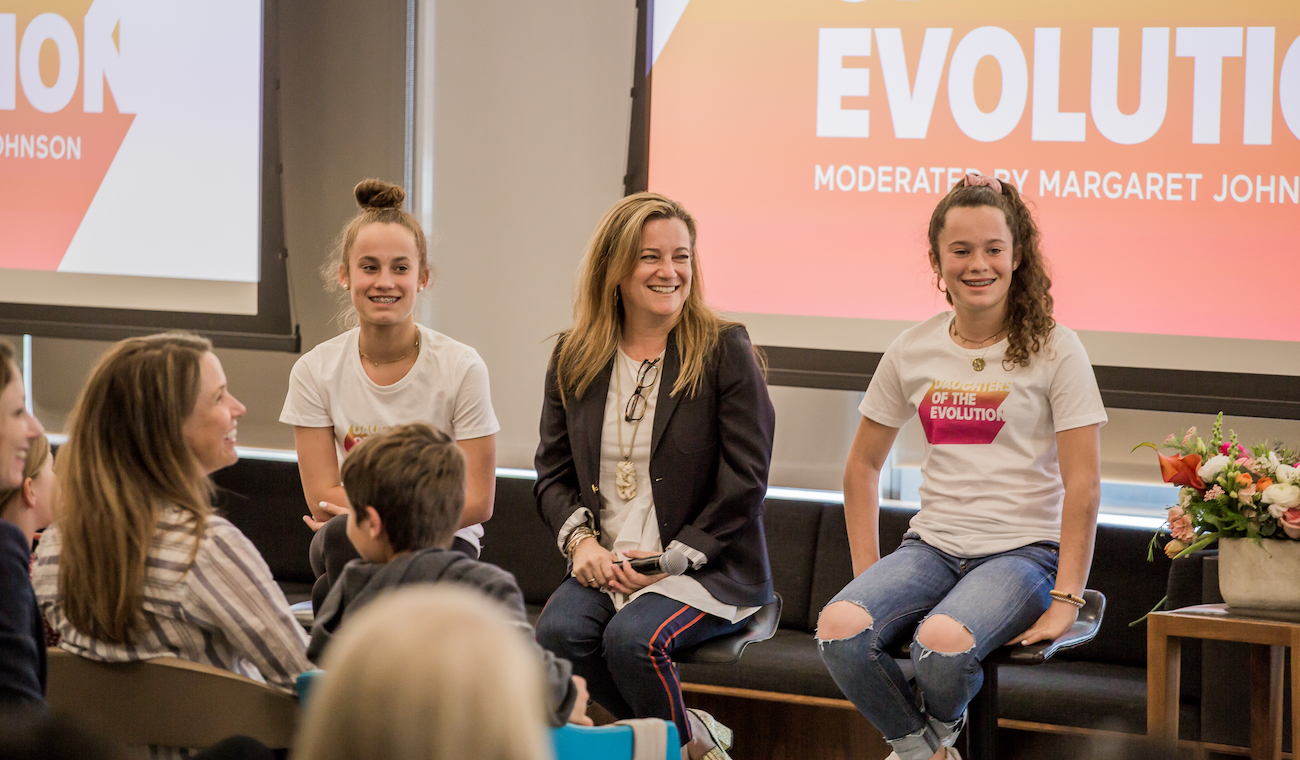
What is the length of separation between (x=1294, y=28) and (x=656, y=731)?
2737 millimetres

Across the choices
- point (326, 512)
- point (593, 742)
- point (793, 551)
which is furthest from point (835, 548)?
point (593, 742)

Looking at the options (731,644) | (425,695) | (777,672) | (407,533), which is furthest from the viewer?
(777,672)

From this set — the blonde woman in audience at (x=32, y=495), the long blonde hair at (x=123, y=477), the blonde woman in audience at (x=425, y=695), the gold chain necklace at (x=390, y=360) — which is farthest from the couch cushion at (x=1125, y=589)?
the blonde woman in audience at (x=425, y=695)

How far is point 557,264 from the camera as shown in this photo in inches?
157

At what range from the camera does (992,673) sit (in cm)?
226

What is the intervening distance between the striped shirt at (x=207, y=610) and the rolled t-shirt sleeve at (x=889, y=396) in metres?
1.46

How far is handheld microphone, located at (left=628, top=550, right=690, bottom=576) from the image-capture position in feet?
7.95

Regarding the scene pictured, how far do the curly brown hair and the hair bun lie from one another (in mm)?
1300

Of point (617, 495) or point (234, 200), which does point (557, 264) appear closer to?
point (234, 200)

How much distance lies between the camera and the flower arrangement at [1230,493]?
2.39m

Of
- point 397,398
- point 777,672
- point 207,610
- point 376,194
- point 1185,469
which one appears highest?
point 376,194

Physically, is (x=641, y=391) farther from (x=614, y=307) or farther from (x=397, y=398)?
(x=397, y=398)

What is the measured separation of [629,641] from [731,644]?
0.22m

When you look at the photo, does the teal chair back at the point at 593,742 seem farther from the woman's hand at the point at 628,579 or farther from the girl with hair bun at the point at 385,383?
the girl with hair bun at the point at 385,383
